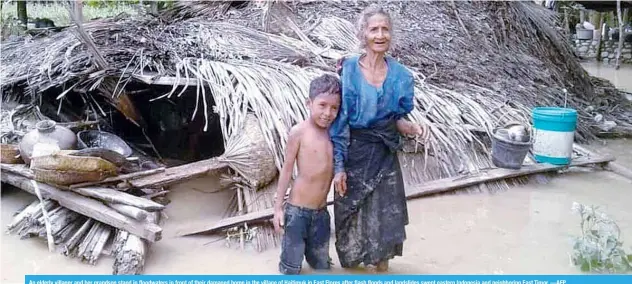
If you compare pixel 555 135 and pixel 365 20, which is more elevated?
pixel 365 20

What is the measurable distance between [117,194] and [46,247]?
0.53 meters

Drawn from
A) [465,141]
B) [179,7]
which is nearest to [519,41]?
[465,141]

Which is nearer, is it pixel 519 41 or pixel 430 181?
pixel 430 181

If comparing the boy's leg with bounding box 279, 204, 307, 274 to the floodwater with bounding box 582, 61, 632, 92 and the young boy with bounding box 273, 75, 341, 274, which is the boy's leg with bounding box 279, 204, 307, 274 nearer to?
the young boy with bounding box 273, 75, 341, 274

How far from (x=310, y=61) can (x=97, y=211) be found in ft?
8.19

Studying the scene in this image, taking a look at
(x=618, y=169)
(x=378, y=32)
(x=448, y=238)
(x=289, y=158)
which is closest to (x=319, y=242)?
(x=289, y=158)

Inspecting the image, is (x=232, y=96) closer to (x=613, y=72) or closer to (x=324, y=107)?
(x=324, y=107)

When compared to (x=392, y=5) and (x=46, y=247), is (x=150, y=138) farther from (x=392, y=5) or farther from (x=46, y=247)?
(x=392, y=5)

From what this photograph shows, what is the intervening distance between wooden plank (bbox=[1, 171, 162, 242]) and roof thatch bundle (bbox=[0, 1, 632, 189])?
1.15m

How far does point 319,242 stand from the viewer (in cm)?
298

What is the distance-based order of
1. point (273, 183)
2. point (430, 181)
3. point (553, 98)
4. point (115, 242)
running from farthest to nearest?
point (553, 98), point (430, 181), point (273, 183), point (115, 242)

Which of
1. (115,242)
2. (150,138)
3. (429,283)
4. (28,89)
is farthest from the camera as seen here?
(150,138)

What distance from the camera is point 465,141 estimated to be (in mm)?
5105

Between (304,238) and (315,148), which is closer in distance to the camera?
A: (315,148)
